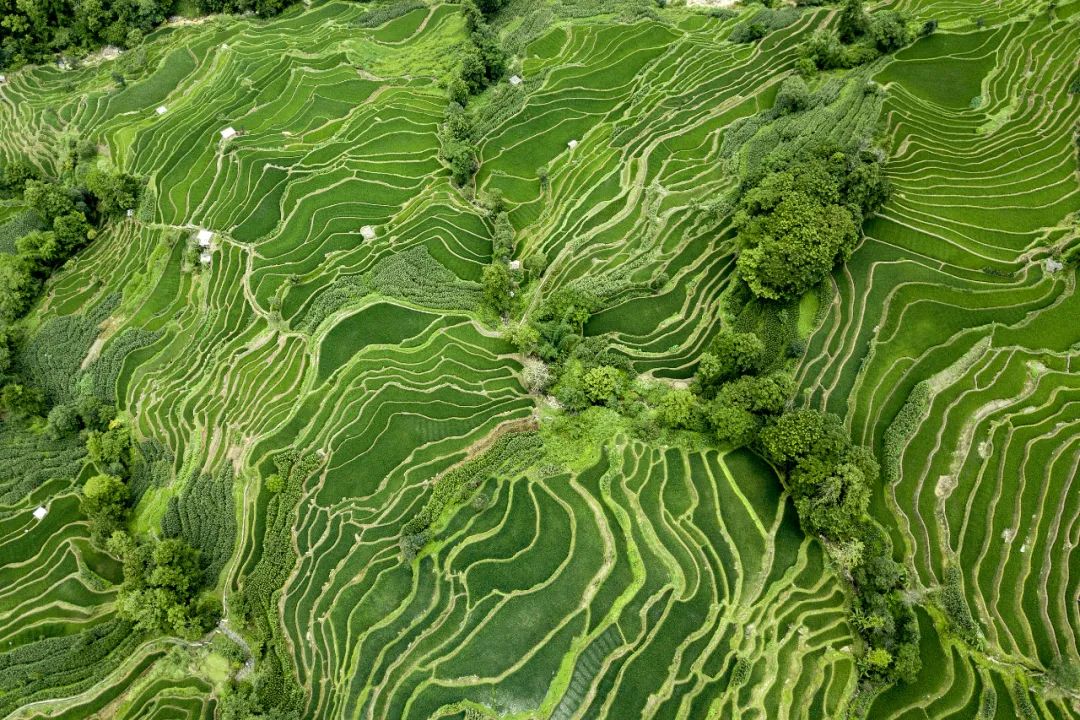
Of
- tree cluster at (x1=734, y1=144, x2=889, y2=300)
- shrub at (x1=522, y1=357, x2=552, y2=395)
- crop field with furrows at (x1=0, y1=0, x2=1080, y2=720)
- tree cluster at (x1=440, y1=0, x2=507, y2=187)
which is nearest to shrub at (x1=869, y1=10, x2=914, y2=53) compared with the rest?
crop field with furrows at (x1=0, y1=0, x2=1080, y2=720)

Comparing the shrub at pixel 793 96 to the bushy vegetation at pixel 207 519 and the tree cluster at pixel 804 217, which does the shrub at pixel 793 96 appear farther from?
the bushy vegetation at pixel 207 519

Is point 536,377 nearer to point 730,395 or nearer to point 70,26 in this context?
point 730,395

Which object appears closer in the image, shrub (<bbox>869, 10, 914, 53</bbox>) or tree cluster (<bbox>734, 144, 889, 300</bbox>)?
tree cluster (<bbox>734, 144, 889, 300</bbox>)

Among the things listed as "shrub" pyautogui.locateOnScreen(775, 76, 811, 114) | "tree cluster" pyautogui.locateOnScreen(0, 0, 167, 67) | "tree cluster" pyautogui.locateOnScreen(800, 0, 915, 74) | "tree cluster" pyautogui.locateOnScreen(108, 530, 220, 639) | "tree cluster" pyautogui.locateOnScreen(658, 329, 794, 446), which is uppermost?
"tree cluster" pyautogui.locateOnScreen(0, 0, 167, 67)

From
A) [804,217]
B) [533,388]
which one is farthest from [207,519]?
[804,217]

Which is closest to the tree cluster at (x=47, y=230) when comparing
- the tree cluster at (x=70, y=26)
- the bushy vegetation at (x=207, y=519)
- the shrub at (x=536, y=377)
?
the bushy vegetation at (x=207, y=519)

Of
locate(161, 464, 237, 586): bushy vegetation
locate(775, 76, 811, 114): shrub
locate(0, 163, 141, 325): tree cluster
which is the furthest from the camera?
locate(775, 76, 811, 114): shrub

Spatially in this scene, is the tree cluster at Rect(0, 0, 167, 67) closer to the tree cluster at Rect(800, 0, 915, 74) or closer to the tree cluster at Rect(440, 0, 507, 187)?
the tree cluster at Rect(440, 0, 507, 187)
